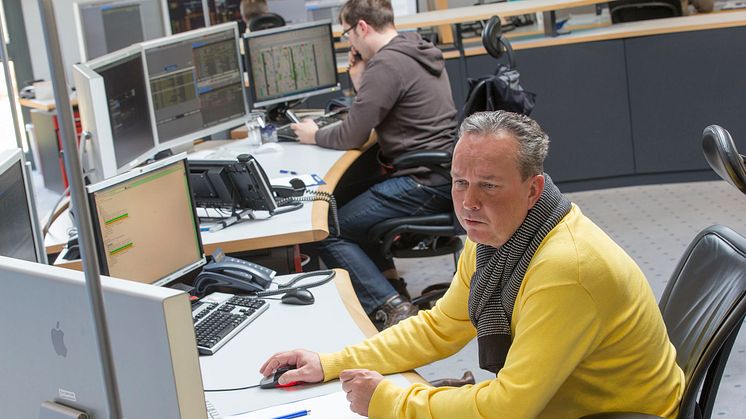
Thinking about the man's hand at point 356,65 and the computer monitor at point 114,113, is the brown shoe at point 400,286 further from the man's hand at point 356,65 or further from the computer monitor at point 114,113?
the computer monitor at point 114,113

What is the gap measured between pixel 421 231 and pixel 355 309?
54.9 inches

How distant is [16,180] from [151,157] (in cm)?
159

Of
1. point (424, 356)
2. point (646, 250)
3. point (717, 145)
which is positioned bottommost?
point (646, 250)

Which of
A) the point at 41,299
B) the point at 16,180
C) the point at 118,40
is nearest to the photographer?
the point at 41,299

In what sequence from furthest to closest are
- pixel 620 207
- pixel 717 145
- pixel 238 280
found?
1. pixel 620 207
2. pixel 238 280
3. pixel 717 145

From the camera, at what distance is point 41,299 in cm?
130

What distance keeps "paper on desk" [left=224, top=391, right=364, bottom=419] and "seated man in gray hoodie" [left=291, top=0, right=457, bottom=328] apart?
1.77 m

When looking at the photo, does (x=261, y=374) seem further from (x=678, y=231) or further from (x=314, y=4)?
(x=314, y=4)

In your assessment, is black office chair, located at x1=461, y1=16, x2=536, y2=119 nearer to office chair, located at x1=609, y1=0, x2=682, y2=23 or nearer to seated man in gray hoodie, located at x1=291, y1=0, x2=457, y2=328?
seated man in gray hoodie, located at x1=291, y1=0, x2=457, y2=328

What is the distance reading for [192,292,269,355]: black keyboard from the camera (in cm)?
225

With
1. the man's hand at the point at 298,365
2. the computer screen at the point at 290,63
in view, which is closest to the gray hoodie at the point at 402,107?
the computer screen at the point at 290,63

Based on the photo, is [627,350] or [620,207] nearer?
[627,350]

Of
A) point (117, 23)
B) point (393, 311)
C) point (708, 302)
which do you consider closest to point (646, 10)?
point (117, 23)

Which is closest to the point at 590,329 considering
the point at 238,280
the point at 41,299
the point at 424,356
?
the point at 424,356
